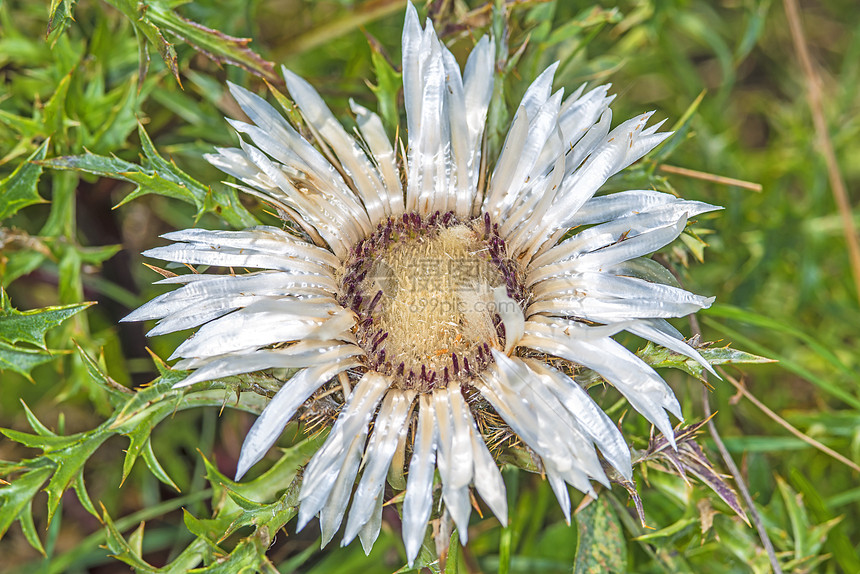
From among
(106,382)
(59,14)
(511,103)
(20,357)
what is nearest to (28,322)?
(20,357)

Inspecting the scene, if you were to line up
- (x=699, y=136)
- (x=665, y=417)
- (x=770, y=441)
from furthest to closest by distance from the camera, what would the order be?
(x=699, y=136) → (x=770, y=441) → (x=665, y=417)

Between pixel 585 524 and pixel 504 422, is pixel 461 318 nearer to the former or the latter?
pixel 504 422

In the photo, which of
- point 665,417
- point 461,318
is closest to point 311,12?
point 461,318

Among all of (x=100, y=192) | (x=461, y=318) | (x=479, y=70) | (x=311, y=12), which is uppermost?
(x=311, y=12)

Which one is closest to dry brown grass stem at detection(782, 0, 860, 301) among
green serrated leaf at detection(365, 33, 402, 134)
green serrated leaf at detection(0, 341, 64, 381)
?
green serrated leaf at detection(365, 33, 402, 134)

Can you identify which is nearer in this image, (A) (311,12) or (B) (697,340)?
(B) (697,340)

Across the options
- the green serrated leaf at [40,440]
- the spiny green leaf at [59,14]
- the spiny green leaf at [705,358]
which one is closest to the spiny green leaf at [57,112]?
the spiny green leaf at [59,14]
